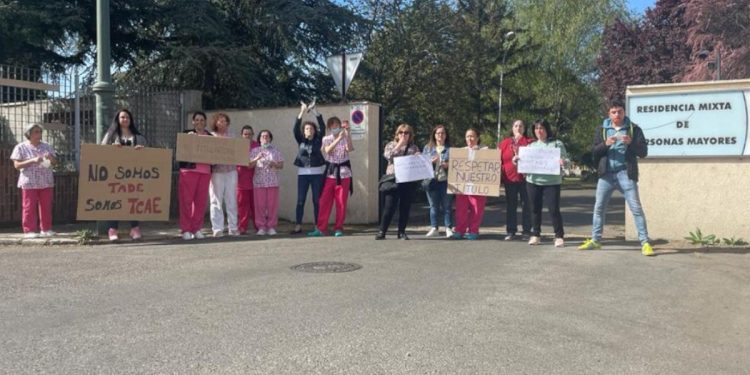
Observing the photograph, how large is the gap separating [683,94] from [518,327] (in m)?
5.85

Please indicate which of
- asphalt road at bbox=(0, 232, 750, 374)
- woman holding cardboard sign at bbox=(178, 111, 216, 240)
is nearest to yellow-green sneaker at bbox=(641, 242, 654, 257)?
asphalt road at bbox=(0, 232, 750, 374)

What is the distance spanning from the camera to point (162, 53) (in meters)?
16.2

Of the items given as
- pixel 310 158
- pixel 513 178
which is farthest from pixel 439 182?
pixel 310 158

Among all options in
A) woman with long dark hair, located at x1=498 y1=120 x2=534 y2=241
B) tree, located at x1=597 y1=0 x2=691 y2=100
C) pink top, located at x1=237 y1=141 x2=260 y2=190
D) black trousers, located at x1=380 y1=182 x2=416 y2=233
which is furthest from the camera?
tree, located at x1=597 y1=0 x2=691 y2=100

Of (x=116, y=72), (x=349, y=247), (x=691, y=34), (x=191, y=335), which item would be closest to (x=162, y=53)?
(x=116, y=72)

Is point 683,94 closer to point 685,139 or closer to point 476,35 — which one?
point 685,139

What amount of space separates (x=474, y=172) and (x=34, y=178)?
248 inches

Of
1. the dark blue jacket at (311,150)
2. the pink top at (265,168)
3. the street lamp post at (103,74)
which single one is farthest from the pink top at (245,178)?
the street lamp post at (103,74)

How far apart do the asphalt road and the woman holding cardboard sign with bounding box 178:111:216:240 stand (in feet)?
4.46

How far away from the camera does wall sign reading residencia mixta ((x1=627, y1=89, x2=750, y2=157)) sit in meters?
9.05

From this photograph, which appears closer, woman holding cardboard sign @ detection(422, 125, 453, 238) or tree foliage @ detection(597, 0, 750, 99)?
woman holding cardboard sign @ detection(422, 125, 453, 238)

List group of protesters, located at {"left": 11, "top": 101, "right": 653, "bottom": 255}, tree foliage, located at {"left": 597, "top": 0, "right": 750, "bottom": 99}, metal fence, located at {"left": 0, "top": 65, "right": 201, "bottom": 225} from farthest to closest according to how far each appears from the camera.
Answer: tree foliage, located at {"left": 597, "top": 0, "right": 750, "bottom": 99} → metal fence, located at {"left": 0, "top": 65, "right": 201, "bottom": 225} → group of protesters, located at {"left": 11, "top": 101, "right": 653, "bottom": 255}

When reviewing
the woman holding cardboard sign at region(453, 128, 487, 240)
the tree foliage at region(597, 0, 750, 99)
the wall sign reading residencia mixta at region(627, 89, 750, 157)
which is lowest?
the woman holding cardboard sign at region(453, 128, 487, 240)

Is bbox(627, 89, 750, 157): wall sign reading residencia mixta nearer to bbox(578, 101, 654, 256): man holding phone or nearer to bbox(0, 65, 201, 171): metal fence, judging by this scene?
bbox(578, 101, 654, 256): man holding phone
